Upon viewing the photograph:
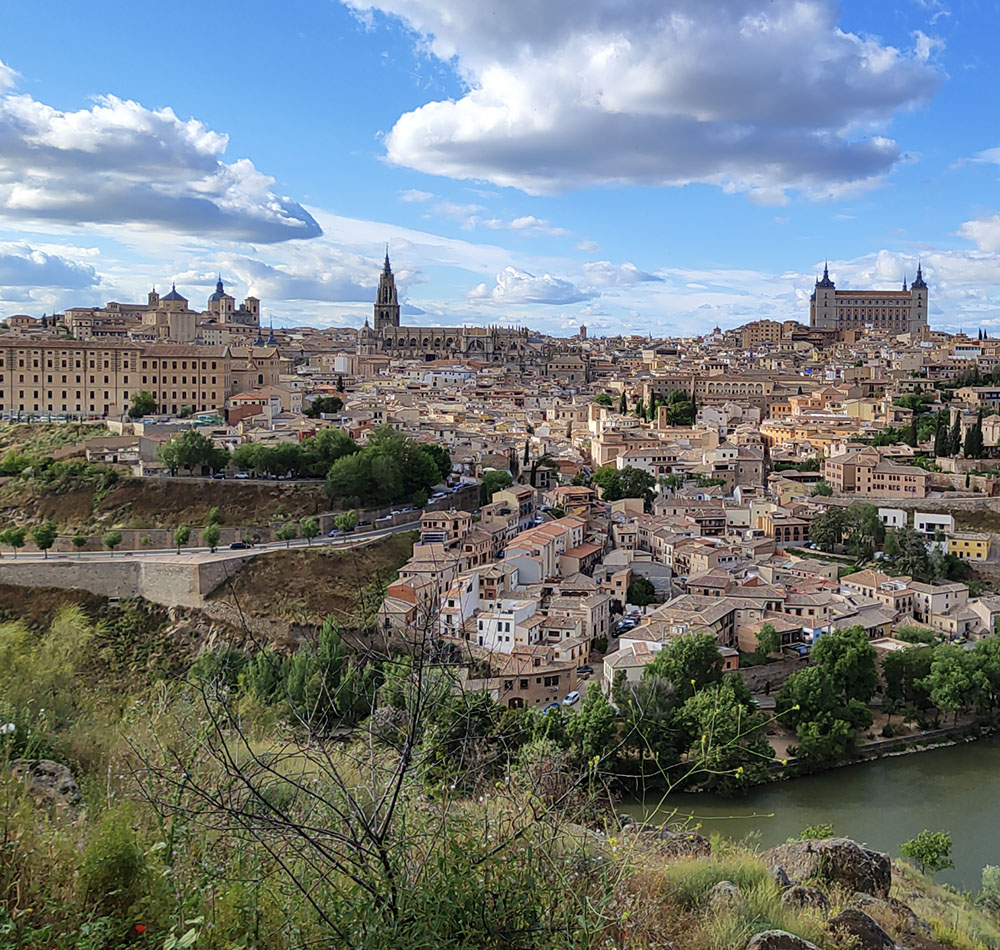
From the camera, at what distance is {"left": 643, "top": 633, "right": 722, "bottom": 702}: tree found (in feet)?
24.7

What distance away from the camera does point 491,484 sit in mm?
14086

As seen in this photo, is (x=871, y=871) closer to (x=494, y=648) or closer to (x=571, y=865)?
(x=571, y=865)

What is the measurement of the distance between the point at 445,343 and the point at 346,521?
2561cm

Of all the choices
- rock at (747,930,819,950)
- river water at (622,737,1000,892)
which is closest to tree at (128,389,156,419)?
river water at (622,737,1000,892)

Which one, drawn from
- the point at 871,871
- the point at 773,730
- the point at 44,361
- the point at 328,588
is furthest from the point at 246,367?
the point at 871,871

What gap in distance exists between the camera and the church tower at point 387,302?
3956 cm

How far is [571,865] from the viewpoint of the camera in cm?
130

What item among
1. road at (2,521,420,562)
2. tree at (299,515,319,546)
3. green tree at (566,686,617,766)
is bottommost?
green tree at (566,686,617,766)

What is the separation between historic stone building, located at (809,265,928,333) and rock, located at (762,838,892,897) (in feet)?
127

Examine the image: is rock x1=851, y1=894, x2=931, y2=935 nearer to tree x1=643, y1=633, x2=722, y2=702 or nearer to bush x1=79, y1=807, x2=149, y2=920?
bush x1=79, y1=807, x2=149, y2=920

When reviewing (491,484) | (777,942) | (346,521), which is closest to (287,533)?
(346,521)

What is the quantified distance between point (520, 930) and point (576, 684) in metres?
7.34

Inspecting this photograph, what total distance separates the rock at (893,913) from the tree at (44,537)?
10576 mm

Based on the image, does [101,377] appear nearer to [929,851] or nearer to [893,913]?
[929,851]
